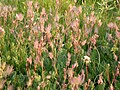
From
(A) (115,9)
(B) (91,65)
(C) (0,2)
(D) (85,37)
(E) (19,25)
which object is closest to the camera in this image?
(B) (91,65)

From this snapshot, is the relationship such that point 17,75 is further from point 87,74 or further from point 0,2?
point 0,2

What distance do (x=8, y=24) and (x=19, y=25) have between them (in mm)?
105

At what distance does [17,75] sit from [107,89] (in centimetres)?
66

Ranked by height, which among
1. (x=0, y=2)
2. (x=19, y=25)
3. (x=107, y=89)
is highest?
(x=0, y=2)

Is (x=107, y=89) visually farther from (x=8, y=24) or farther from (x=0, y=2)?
(x=0, y=2)

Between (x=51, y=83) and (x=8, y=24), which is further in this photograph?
(x=8, y=24)

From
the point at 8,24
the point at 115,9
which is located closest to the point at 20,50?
the point at 8,24

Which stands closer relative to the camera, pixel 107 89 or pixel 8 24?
pixel 107 89

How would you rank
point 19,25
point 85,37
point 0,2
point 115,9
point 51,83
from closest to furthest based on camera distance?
1. point 51,83
2. point 85,37
3. point 19,25
4. point 0,2
5. point 115,9

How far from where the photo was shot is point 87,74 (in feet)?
8.10

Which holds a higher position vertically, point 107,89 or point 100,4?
point 100,4

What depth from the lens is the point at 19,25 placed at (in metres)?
3.08

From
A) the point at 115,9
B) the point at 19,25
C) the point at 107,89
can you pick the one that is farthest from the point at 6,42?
the point at 115,9

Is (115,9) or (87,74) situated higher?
(115,9)
